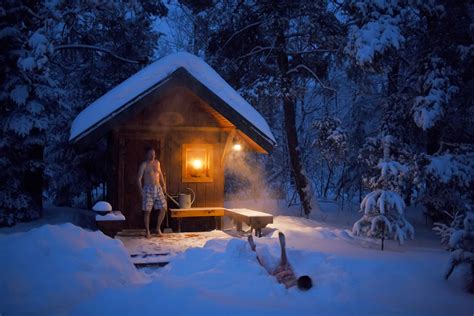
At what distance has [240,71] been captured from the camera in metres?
17.2

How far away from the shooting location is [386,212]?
9.59 m

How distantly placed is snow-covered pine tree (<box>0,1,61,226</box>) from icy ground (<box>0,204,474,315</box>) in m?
6.71

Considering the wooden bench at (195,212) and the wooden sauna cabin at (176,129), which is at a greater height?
the wooden sauna cabin at (176,129)

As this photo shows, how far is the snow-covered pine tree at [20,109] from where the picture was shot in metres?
12.8

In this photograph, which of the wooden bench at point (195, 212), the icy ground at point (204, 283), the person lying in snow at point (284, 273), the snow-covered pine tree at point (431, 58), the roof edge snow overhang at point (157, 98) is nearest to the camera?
the icy ground at point (204, 283)

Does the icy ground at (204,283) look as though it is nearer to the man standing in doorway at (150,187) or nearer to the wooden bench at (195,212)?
the man standing in doorway at (150,187)

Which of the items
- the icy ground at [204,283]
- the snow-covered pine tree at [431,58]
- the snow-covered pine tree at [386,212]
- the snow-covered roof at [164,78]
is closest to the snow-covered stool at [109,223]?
the icy ground at [204,283]

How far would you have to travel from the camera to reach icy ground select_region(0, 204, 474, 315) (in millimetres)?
5234

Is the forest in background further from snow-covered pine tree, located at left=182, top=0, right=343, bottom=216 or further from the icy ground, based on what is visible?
the icy ground

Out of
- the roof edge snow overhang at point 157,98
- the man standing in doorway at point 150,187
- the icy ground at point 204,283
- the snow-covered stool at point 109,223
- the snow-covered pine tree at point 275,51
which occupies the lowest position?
the icy ground at point 204,283

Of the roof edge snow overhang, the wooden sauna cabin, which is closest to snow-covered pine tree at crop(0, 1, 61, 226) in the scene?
the wooden sauna cabin

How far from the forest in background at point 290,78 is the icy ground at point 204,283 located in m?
3.10

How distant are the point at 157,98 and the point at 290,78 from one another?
7.24m

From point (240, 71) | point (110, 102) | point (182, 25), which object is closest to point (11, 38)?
point (110, 102)
